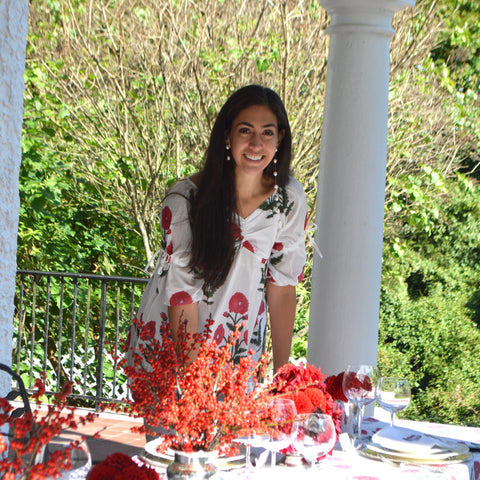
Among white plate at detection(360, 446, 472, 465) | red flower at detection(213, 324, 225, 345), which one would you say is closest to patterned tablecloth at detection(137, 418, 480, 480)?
white plate at detection(360, 446, 472, 465)

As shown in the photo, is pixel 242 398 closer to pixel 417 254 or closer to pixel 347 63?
pixel 347 63

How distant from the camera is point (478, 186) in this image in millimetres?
11695

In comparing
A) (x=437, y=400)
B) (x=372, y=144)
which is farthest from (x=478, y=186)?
(x=372, y=144)

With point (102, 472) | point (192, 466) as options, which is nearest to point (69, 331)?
point (192, 466)

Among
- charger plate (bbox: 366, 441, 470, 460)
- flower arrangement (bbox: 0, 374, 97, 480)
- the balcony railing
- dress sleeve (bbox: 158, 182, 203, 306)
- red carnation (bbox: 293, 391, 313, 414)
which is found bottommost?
the balcony railing

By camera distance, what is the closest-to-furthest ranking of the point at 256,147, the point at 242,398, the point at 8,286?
the point at 242,398 < the point at 8,286 < the point at 256,147

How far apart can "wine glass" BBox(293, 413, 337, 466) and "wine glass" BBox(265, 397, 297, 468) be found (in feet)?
0.10

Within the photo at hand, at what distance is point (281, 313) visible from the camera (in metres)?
2.44

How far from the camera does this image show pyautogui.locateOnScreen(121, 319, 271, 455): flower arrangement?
1283mm

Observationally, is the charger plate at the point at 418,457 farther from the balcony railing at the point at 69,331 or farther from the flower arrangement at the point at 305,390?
the balcony railing at the point at 69,331

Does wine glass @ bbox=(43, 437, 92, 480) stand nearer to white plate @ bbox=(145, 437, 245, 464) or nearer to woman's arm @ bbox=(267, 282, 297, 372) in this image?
white plate @ bbox=(145, 437, 245, 464)

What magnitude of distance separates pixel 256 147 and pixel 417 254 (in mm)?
9629

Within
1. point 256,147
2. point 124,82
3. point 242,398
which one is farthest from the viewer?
point 124,82

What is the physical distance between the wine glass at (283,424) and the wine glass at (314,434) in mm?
31
